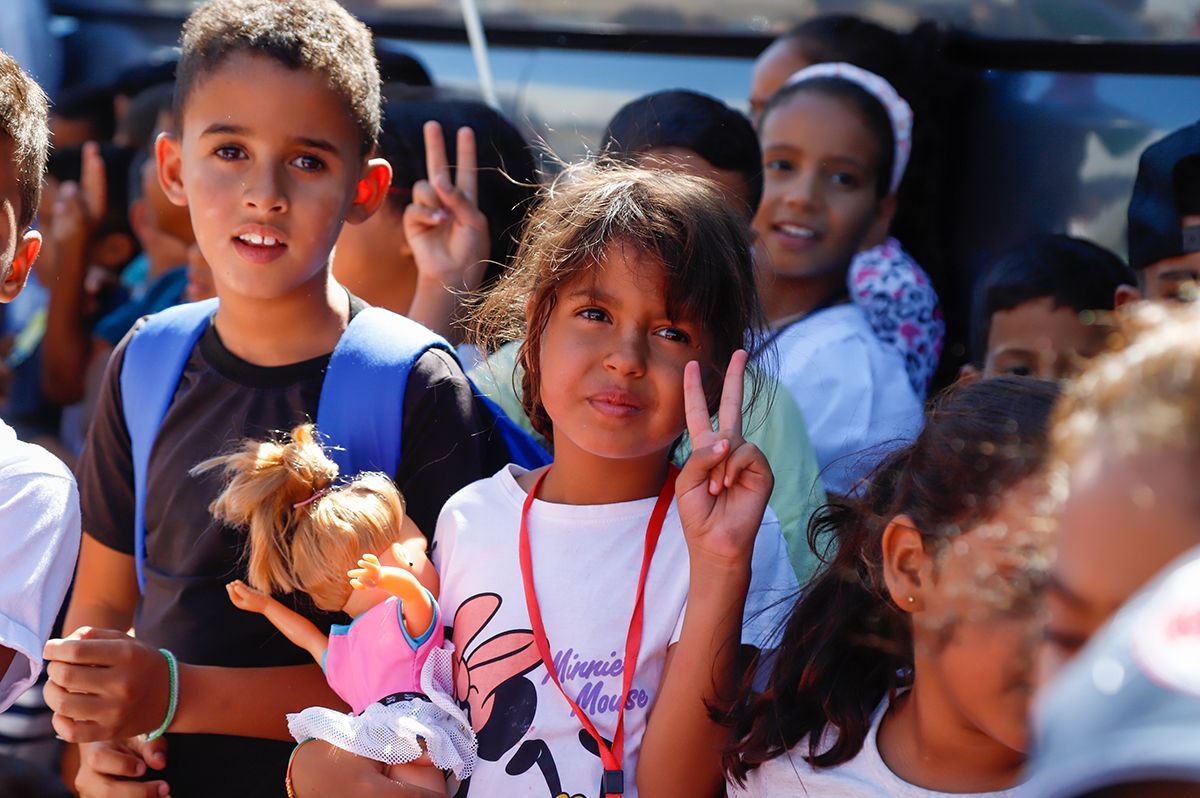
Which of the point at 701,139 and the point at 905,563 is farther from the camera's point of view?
the point at 701,139

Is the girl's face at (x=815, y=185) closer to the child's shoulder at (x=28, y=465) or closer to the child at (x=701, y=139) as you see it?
the child at (x=701, y=139)

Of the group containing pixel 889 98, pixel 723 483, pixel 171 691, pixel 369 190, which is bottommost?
pixel 171 691

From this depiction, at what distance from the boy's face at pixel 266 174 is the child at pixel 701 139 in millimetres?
865

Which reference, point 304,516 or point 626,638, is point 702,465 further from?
point 304,516

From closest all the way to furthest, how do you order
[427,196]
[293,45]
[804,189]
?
[293,45]
[427,196]
[804,189]

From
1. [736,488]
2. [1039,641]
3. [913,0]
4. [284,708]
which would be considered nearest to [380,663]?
[284,708]

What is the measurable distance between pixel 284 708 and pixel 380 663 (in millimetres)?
318

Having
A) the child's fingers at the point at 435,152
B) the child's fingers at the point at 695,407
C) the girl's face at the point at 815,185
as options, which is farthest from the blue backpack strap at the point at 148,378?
the girl's face at the point at 815,185

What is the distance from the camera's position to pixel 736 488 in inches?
73.5

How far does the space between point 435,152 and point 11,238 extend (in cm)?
105

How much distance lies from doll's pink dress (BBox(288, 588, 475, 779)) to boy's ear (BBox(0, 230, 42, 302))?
2.59 ft

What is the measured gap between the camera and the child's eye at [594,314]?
2.06 meters

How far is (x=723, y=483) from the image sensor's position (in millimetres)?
1859

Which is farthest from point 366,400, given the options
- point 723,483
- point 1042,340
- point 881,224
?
point 881,224
